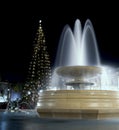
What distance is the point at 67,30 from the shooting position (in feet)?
76.3

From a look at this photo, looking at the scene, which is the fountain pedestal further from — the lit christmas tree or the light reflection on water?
the lit christmas tree

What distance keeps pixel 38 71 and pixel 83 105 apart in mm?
29017

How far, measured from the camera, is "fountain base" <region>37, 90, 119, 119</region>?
14.6m

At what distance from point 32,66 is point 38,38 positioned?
13.9 ft

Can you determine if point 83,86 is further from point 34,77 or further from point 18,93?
point 18,93

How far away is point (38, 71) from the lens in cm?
4341

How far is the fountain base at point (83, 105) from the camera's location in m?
14.6

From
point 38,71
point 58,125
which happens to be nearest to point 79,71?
point 58,125

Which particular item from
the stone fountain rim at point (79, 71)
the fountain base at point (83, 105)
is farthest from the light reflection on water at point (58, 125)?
the stone fountain rim at point (79, 71)

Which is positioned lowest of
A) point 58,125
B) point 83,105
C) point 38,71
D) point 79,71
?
point 58,125

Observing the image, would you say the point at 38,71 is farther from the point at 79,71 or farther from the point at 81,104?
the point at 81,104

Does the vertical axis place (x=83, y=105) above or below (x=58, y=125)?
above

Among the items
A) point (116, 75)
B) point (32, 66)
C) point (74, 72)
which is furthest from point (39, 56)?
point (74, 72)

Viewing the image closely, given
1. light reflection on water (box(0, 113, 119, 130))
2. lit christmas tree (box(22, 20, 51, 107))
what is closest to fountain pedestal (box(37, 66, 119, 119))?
light reflection on water (box(0, 113, 119, 130))
